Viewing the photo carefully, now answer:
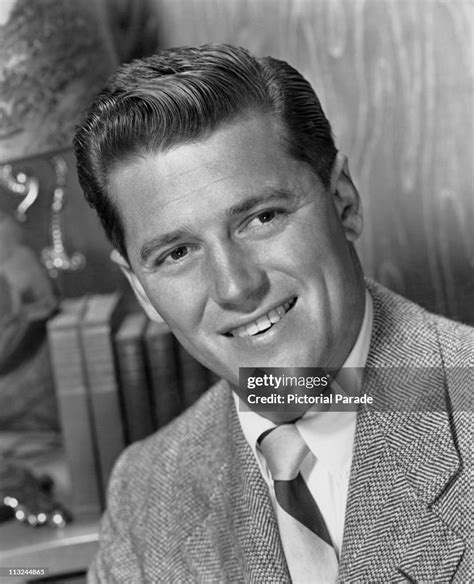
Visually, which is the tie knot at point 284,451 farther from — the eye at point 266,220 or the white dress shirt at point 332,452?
the eye at point 266,220

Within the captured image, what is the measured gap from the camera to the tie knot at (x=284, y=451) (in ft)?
3.79

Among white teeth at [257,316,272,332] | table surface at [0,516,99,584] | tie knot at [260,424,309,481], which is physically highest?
white teeth at [257,316,272,332]

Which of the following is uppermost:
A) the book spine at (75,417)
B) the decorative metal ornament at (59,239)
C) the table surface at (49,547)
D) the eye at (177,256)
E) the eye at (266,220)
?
the eye at (266,220)

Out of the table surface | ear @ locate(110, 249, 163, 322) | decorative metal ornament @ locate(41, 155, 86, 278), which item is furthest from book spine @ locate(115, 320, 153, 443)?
ear @ locate(110, 249, 163, 322)

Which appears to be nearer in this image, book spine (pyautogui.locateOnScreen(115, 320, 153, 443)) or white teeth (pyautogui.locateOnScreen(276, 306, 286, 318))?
white teeth (pyautogui.locateOnScreen(276, 306, 286, 318))

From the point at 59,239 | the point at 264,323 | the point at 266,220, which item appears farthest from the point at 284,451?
the point at 59,239

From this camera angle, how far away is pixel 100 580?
134cm

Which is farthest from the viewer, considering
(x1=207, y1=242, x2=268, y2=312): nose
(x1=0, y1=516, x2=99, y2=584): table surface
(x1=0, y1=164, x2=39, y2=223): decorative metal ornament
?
(x1=0, y1=164, x2=39, y2=223): decorative metal ornament

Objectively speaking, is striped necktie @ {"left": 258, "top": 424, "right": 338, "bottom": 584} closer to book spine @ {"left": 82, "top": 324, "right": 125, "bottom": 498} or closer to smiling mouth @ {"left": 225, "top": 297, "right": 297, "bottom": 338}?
smiling mouth @ {"left": 225, "top": 297, "right": 297, "bottom": 338}

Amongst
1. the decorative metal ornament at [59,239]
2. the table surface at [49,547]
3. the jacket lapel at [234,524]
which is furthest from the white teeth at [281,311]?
the decorative metal ornament at [59,239]

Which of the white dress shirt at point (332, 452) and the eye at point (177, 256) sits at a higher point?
the eye at point (177, 256)

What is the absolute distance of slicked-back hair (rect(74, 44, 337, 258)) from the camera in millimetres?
1083

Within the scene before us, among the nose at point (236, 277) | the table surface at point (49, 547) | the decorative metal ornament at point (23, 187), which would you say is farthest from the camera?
the decorative metal ornament at point (23, 187)

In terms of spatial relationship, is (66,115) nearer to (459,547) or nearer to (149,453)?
(149,453)
